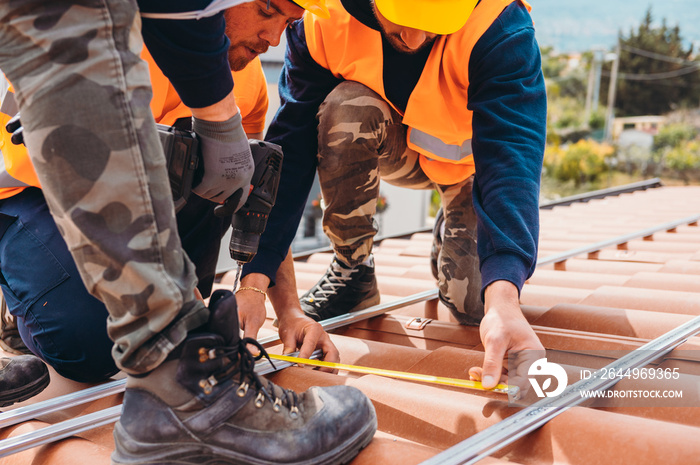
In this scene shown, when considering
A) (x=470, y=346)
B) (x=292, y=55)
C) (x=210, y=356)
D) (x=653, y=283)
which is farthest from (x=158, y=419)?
(x=653, y=283)

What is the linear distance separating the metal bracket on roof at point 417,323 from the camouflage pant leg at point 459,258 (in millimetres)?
147

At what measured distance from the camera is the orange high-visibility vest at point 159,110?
170 centimetres

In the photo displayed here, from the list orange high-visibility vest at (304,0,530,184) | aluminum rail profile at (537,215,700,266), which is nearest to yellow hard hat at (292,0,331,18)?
orange high-visibility vest at (304,0,530,184)

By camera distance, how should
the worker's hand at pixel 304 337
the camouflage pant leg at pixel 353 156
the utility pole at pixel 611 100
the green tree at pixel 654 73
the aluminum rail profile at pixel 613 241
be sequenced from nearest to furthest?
the worker's hand at pixel 304 337 → the camouflage pant leg at pixel 353 156 → the aluminum rail profile at pixel 613 241 → the utility pole at pixel 611 100 → the green tree at pixel 654 73

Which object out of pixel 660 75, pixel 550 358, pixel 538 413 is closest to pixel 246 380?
pixel 538 413

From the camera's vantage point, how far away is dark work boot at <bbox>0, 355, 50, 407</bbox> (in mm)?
1565

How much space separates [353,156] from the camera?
2240mm

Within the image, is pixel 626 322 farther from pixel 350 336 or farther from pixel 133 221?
pixel 133 221

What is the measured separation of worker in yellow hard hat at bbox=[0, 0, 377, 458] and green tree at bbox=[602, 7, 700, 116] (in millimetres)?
43964

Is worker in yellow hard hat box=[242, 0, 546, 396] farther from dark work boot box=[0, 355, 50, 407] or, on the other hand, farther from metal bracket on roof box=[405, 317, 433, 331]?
dark work boot box=[0, 355, 50, 407]

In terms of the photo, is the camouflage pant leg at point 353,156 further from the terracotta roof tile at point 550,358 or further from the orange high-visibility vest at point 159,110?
the terracotta roof tile at point 550,358

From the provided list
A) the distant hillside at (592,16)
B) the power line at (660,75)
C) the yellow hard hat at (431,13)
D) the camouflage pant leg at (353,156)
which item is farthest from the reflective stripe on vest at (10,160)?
the distant hillside at (592,16)

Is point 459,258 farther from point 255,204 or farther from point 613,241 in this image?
point 613,241

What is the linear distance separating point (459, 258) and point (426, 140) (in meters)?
0.50
